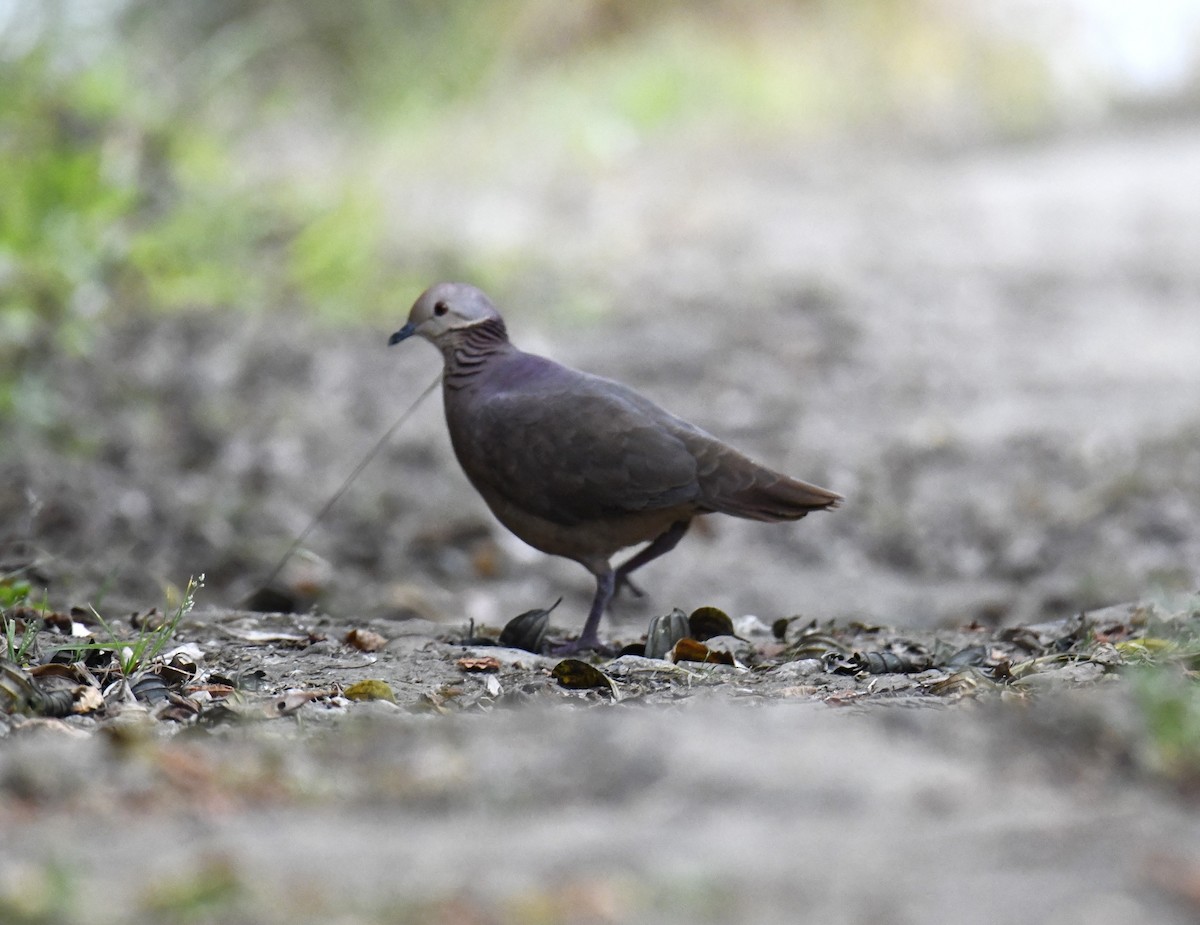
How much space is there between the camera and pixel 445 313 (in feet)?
14.1

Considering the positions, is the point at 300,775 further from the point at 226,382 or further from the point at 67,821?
the point at 226,382

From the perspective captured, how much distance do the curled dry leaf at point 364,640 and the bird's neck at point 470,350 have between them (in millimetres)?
706

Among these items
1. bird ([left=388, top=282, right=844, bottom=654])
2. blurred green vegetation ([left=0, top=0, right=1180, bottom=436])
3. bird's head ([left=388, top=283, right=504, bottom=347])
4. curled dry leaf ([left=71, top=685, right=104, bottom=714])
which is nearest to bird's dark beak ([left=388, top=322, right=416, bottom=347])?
bird's head ([left=388, top=283, right=504, bottom=347])

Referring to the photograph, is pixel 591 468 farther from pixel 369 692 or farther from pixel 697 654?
pixel 369 692

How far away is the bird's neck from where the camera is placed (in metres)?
4.25

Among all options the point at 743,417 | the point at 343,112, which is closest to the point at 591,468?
the point at 743,417

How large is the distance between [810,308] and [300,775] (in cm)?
708

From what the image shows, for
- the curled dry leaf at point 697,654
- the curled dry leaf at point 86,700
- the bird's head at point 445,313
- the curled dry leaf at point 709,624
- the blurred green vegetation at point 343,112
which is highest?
the blurred green vegetation at point 343,112

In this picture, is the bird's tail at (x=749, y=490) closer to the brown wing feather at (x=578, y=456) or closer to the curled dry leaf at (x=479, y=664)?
the brown wing feather at (x=578, y=456)

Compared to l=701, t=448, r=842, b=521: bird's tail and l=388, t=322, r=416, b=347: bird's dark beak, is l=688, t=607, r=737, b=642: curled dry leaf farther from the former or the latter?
l=388, t=322, r=416, b=347: bird's dark beak

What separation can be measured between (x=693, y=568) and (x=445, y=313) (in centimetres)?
187

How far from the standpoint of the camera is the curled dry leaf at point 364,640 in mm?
3941

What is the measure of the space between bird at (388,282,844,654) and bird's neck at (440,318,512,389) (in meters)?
0.02

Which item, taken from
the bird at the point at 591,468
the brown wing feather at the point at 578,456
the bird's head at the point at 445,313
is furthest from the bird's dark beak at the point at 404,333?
the brown wing feather at the point at 578,456
